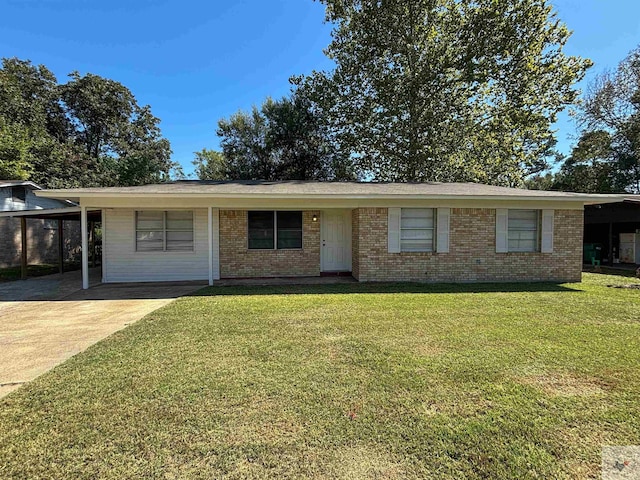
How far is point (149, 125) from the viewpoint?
2928cm

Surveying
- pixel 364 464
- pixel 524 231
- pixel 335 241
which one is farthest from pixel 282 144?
pixel 364 464

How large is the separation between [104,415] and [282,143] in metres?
19.8

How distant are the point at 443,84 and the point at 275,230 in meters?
13.9

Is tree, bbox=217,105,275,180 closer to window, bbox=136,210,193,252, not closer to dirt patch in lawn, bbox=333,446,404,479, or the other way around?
window, bbox=136,210,193,252

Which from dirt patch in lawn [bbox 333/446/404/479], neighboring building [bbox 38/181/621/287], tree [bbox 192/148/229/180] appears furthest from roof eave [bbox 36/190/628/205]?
tree [bbox 192/148/229/180]

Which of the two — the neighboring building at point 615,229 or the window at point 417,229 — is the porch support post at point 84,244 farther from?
the neighboring building at point 615,229

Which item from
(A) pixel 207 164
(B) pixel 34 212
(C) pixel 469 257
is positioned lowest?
(C) pixel 469 257

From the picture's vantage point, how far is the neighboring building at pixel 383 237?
920cm

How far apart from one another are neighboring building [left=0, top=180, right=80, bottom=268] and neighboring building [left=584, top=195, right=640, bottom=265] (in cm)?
2430

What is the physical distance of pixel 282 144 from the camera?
2098cm

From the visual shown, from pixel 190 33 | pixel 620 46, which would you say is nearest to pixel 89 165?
pixel 190 33

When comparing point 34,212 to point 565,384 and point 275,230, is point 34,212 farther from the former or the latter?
point 565,384

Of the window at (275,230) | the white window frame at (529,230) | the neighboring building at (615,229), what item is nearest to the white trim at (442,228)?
the white window frame at (529,230)

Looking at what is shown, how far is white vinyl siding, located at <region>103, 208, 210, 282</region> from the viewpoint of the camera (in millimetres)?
9453
